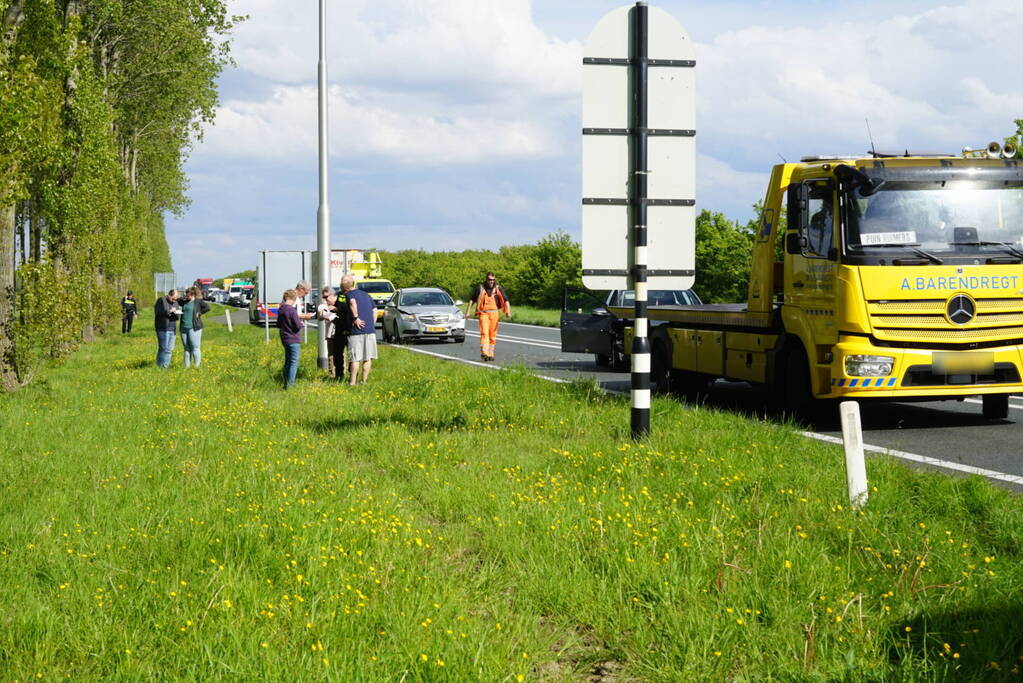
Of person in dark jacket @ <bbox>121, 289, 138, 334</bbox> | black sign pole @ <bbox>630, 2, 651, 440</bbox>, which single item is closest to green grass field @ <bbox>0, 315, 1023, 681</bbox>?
black sign pole @ <bbox>630, 2, 651, 440</bbox>

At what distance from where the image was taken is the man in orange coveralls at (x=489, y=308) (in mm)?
23875

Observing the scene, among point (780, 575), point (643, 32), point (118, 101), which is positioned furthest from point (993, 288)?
point (118, 101)

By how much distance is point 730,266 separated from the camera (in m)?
41.0

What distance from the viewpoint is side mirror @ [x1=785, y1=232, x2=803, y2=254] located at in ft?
38.7

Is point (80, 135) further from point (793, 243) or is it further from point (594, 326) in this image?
point (793, 243)

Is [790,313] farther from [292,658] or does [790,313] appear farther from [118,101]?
[118,101]

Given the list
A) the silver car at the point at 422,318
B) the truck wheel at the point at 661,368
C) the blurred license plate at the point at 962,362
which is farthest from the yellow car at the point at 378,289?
the blurred license plate at the point at 962,362

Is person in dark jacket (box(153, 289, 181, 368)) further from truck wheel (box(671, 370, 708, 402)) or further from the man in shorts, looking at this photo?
truck wheel (box(671, 370, 708, 402))

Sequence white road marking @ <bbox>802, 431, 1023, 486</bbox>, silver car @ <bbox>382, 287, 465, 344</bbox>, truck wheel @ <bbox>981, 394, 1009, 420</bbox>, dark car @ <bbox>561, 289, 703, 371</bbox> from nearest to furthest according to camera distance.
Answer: white road marking @ <bbox>802, 431, 1023, 486</bbox>
truck wheel @ <bbox>981, 394, 1009, 420</bbox>
dark car @ <bbox>561, 289, 703, 371</bbox>
silver car @ <bbox>382, 287, 465, 344</bbox>

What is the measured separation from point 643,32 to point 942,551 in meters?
5.20

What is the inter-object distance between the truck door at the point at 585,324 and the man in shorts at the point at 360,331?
13.8ft

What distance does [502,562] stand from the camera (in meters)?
6.21

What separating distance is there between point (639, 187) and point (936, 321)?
3.48 m

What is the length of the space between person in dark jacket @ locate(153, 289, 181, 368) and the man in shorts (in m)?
6.10
